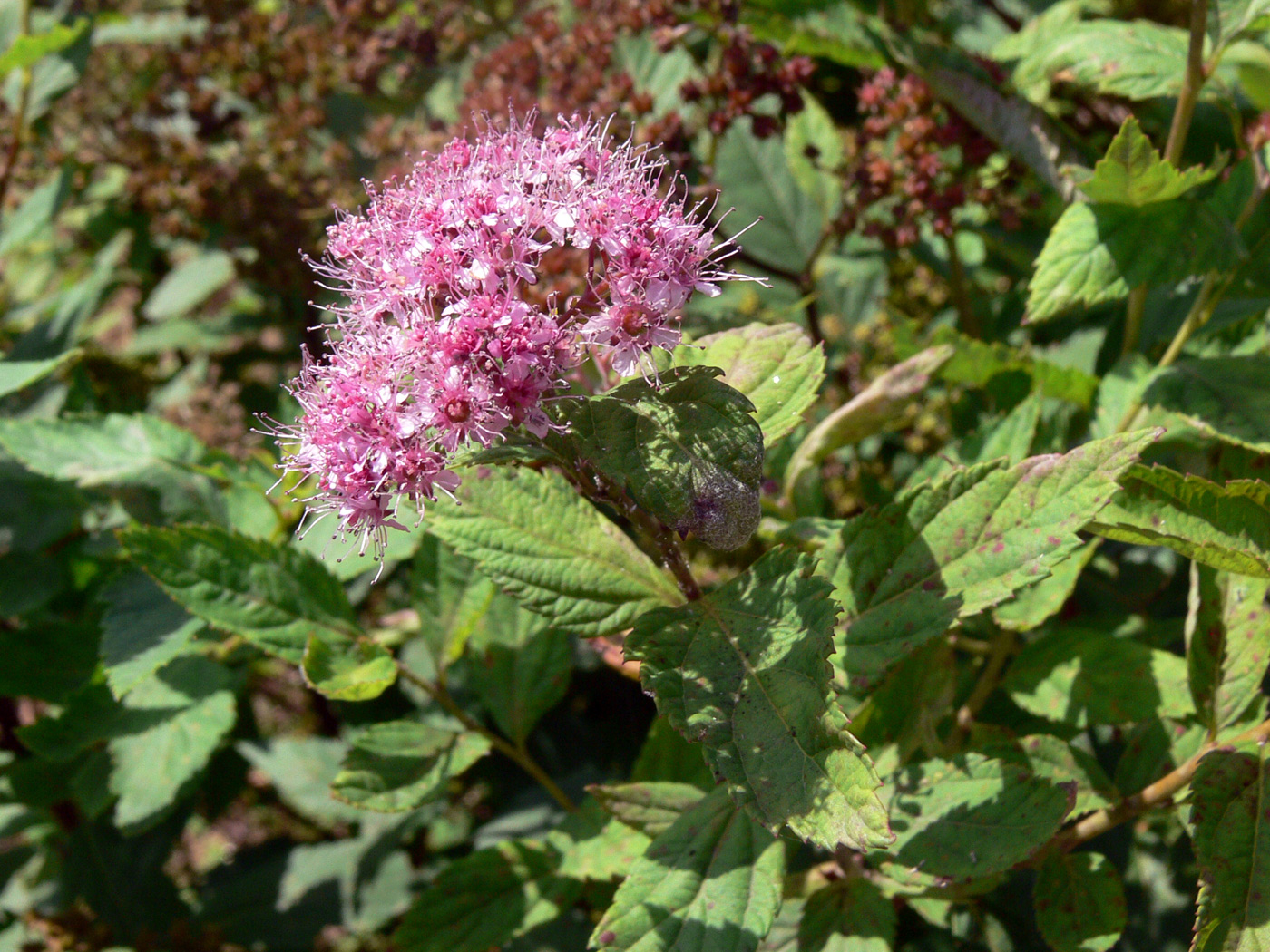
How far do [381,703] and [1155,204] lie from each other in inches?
74.7

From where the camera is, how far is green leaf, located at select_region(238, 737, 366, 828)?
2.32 m

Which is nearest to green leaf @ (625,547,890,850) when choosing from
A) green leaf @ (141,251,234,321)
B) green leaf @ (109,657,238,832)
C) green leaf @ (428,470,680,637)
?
green leaf @ (428,470,680,637)

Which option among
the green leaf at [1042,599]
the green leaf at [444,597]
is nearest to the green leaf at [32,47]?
the green leaf at [444,597]

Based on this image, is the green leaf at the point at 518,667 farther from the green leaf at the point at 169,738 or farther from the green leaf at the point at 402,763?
the green leaf at the point at 169,738

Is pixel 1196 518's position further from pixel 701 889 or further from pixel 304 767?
pixel 304 767

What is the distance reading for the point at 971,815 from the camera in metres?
1.36

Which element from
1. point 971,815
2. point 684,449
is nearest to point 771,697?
point 684,449

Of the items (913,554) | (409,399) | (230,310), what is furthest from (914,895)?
(230,310)

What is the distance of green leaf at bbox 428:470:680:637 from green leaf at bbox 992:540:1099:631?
0.57 metres

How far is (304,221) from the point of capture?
8.57ft

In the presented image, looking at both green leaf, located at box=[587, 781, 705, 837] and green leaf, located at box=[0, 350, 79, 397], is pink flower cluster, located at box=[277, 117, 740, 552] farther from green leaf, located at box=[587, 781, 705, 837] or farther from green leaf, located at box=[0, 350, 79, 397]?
green leaf, located at box=[0, 350, 79, 397]

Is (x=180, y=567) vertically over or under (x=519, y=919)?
over

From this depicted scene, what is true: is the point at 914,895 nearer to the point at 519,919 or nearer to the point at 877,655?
the point at 877,655

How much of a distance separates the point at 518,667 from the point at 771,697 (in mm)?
845
